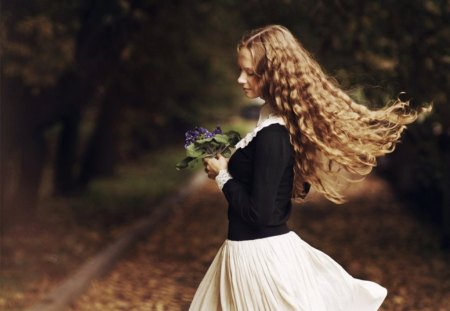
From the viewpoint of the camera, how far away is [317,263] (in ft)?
12.3

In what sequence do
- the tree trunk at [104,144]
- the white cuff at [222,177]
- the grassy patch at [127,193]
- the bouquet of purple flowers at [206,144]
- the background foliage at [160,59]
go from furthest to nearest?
the tree trunk at [104,144] → the grassy patch at [127,193] → the background foliage at [160,59] → the bouquet of purple flowers at [206,144] → the white cuff at [222,177]

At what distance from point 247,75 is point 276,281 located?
0.95 meters

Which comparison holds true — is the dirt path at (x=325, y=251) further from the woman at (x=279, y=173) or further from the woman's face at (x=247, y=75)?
the woman's face at (x=247, y=75)

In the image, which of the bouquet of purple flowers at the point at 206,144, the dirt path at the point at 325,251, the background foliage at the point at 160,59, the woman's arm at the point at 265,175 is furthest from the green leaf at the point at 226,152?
the dirt path at the point at 325,251

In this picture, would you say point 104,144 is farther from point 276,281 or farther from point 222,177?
point 276,281

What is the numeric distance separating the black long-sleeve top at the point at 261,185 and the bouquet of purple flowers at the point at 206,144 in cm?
11

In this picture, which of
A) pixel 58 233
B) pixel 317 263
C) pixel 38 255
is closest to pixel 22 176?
pixel 58 233

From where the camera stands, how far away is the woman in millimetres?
3469

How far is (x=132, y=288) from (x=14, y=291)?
4.09 ft

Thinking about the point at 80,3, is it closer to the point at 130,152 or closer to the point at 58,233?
the point at 58,233

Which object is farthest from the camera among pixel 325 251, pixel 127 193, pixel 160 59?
pixel 127 193

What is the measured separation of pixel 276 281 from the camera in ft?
11.6

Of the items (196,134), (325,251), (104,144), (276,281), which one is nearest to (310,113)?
(196,134)

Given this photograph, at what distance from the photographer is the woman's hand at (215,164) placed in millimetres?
3672
